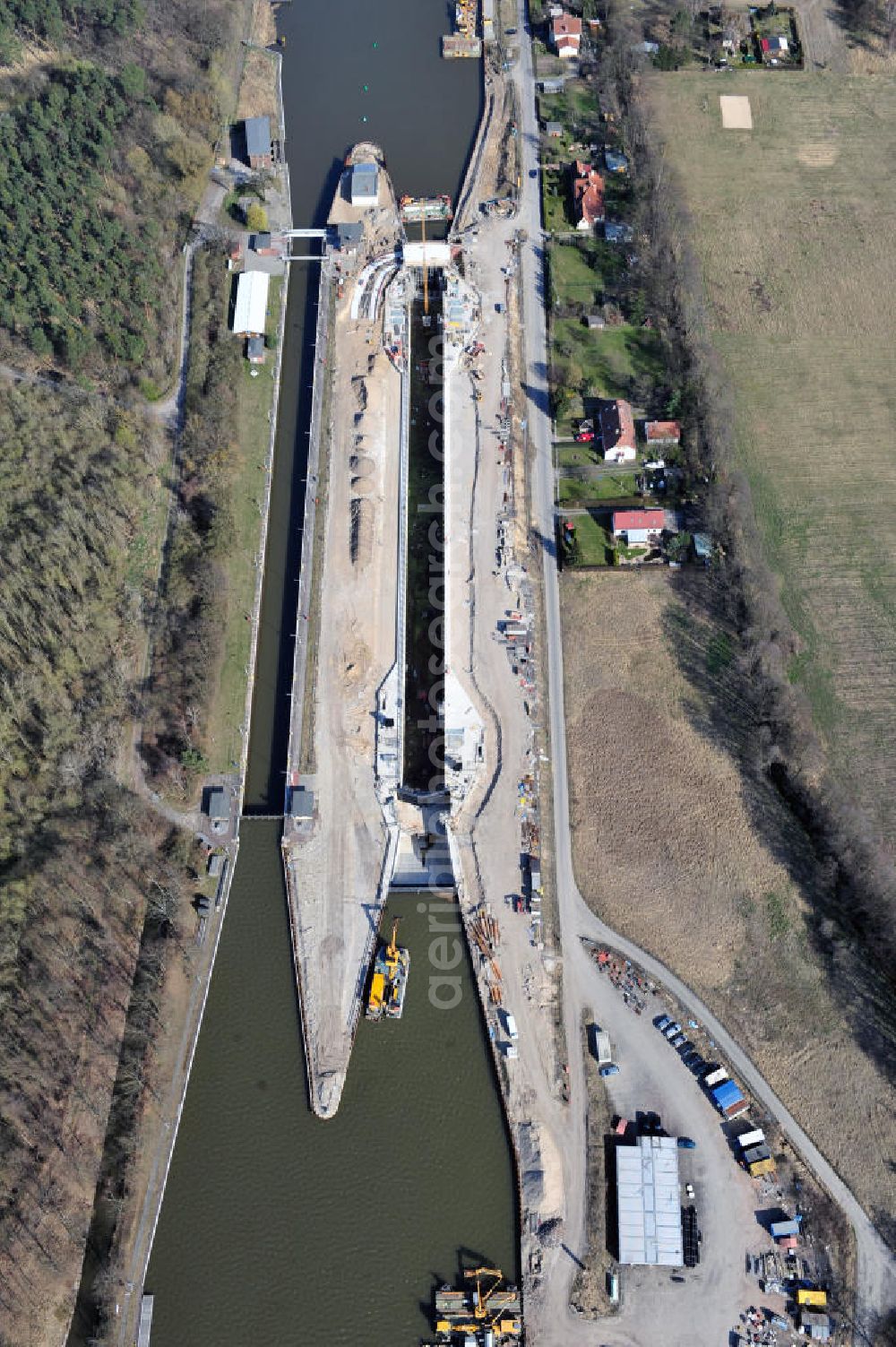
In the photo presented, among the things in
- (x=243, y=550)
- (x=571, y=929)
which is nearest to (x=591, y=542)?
A: (x=243, y=550)

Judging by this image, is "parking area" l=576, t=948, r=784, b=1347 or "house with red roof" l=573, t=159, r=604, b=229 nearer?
"parking area" l=576, t=948, r=784, b=1347

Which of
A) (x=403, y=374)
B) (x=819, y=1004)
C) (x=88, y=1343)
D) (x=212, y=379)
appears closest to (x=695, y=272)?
(x=403, y=374)

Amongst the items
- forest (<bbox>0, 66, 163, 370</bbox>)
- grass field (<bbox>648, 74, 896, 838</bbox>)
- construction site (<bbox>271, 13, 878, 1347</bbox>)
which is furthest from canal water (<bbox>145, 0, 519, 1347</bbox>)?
forest (<bbox>0, 66, 163, 370</bbox>)

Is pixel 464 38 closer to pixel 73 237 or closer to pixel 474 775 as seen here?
pixel 73 237

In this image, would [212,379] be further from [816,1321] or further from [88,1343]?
[816,1321]

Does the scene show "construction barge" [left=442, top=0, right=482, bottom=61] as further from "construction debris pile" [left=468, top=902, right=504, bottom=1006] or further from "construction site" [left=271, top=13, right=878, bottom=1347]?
"construction debris pile" [left=468, top=902, right=504, bottom=1006]

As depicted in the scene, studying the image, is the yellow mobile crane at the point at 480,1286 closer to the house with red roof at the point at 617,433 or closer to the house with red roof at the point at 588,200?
the house with red roof at the point at 617,433
